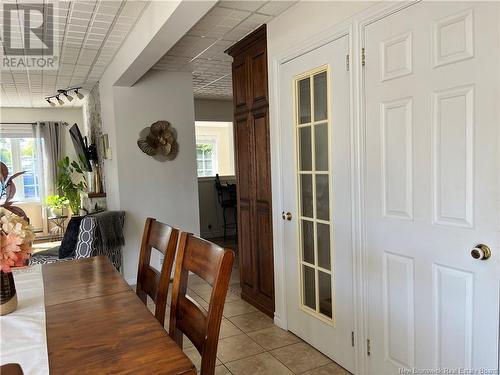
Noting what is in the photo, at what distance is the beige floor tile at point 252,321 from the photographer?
290 centimetres

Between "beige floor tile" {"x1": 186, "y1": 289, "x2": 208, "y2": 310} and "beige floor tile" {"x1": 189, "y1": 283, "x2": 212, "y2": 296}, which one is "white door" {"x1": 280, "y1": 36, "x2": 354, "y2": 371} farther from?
"beige floor tile" {"x1": 189, "y1": 283, "x2": 212, "y2": 296}

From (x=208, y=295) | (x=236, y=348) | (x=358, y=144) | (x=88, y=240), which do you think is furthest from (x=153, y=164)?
(x=358, y=144)

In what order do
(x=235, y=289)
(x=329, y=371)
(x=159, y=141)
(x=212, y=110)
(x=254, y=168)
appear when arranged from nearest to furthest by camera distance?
(x=329, y=371) < (x=254, y=168) < (x=235, y=289) < (x=159, y=141) < (x=212, y=110)

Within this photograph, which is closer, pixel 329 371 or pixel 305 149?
pixel 329 371

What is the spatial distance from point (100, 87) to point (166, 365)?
431 cm

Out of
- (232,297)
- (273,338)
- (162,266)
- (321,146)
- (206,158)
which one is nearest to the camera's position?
(162,266)

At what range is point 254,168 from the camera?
3127 millimetres

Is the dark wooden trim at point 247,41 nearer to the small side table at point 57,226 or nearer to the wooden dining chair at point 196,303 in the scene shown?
the wooden dining chair at point 196,303

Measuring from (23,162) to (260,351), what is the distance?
5863mm

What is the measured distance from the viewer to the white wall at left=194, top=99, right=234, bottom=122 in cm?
633

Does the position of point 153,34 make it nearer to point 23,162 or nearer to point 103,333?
point 103,333

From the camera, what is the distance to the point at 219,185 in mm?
6371

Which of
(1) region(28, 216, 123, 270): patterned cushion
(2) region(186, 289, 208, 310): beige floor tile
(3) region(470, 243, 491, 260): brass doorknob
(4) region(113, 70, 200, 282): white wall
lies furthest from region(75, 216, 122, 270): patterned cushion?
(3) region(470, 243, 491, 260): brass doorknob

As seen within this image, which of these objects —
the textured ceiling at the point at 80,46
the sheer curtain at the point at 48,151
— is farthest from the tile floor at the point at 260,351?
the sheer curtain at the point at 48,151
